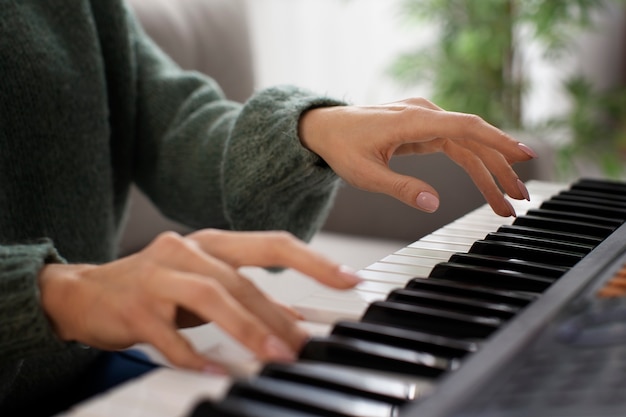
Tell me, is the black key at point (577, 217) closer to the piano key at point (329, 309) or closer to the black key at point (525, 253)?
the black key at point (525, 253)

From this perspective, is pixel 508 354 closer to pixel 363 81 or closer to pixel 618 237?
pixel 618 237

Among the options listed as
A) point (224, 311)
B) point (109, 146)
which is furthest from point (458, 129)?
point (109, 146)

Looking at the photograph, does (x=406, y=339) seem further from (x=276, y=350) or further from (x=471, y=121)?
(x=471, y=121)

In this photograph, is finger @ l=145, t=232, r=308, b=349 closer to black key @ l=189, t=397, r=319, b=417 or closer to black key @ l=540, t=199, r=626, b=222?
black key @ l=189, t=397, r=319, b=417

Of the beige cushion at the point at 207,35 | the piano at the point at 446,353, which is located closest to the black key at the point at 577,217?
the piano at the point at 446,353

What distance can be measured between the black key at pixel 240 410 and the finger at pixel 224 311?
0.15ft

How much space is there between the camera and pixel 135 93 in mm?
1175

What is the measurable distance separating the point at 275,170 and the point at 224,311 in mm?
483

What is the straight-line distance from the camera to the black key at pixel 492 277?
588mm

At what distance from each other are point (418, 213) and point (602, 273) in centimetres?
124

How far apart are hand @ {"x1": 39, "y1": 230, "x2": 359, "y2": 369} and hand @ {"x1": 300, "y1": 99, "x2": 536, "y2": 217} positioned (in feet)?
0.84

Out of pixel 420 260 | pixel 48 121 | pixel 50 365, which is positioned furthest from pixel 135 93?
pixel 420 260

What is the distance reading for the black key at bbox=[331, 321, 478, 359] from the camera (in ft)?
1.52

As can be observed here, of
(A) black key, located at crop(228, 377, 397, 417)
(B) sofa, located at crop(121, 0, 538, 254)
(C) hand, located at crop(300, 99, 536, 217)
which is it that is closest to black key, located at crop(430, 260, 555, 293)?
(C) hand, located at crop(300, 99, 536, 217)
